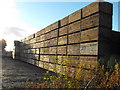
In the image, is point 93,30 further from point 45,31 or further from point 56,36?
point 45,31

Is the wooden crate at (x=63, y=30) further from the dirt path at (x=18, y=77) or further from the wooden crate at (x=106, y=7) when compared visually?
the dirt path at (x=18, y=77)

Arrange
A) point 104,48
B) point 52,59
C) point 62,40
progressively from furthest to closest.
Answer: point 52,59, point 62,40, point 104,48

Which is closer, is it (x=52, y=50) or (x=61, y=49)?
(x=61, y=49)

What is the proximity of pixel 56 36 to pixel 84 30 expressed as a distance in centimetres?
188

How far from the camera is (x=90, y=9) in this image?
3240mm

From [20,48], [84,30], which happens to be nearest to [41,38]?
[84,30]

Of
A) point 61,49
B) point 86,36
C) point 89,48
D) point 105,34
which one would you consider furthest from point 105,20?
point 61,49

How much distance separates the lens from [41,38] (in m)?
6.80

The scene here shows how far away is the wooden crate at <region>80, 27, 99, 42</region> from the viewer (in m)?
2.94

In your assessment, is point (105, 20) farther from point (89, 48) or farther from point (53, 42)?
point (53, 42)

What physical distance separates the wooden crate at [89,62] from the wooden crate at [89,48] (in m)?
0.14

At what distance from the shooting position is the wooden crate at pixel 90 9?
3.03 m

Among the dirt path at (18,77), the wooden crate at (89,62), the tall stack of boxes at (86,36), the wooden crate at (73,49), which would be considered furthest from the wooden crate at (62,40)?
the dirt path at (18,77)

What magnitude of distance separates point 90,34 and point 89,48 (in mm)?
407
